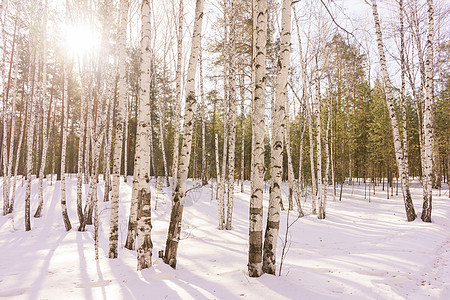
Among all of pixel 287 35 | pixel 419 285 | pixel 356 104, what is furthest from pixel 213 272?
pixel 356 104

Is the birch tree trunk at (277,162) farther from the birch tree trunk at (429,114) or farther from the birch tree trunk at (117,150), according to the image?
the birch tree trunk at (429,114)

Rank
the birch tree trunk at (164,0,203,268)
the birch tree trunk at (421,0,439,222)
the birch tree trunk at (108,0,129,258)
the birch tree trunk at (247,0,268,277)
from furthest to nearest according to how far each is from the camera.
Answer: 1. the birch tree trunk at (421,0,439,222)
2. the birch tree trunk at (108,0,129,258)
3. the birch tree trunk at (164,0,203,268)
4. the birch tree trunk at (247,0,268,277)

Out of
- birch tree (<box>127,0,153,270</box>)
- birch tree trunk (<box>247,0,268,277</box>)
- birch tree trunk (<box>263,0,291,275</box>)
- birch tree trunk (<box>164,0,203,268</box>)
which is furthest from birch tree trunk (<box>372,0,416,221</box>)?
birch tree (<box>127,0,153,270</box>)

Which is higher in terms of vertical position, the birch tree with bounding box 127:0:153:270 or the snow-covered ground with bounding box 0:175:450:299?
the birch tree with bounding box 127:0:153:270

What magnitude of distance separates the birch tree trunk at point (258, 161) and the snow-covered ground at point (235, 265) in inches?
14.8

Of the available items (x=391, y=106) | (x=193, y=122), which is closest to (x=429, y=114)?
(x=391, y=106)

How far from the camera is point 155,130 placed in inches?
1053

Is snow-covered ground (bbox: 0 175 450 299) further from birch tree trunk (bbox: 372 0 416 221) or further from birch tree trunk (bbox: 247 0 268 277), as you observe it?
birch tree trunk (bbox: 372 0 416 221)

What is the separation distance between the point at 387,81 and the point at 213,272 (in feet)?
33.0

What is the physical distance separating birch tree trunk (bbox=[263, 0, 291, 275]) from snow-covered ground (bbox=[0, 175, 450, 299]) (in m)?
0.37

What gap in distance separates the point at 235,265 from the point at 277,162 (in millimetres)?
2503

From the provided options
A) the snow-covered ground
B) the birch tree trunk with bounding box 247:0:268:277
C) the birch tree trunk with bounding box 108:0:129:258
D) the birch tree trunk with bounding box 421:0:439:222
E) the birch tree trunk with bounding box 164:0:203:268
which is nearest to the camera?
the snow-covered ground

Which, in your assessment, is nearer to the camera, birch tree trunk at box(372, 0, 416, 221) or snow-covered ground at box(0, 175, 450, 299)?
snow-covered ground at box(0, 175, 450, 299)

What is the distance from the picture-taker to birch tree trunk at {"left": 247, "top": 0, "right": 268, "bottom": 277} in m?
4.12
